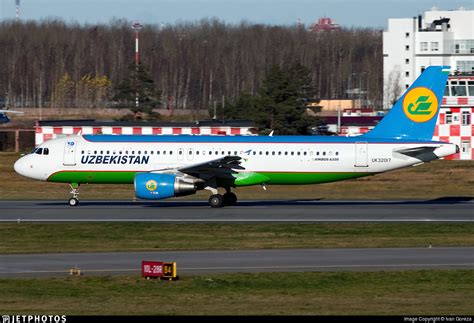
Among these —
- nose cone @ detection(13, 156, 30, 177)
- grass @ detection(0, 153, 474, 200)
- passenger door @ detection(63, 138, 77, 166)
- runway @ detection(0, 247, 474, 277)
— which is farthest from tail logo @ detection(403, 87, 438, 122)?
nose cone @ detection(13, 156, 30, 177)

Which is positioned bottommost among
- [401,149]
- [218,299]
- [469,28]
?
[218,299]

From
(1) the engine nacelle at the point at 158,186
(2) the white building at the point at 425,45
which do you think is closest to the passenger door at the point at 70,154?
(1) the engine nacelle at the point at 158,186

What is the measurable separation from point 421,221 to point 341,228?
430 centimetres

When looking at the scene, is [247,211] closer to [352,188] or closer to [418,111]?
[418,111]

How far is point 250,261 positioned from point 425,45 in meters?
110

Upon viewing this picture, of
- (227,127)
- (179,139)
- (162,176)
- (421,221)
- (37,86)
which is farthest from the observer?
(37,86)

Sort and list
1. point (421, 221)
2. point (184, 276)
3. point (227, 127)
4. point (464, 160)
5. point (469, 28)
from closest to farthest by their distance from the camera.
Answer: point (184, 276)
point (421, 221)
point (464, 160)
point (227, 127)
point (469, 28)

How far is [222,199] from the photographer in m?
45.3

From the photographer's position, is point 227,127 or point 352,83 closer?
point 227,127

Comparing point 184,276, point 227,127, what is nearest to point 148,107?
point 227,127

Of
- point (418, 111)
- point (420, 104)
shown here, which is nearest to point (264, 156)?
point (418, 111)

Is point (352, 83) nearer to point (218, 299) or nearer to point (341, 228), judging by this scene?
point (341, 228)

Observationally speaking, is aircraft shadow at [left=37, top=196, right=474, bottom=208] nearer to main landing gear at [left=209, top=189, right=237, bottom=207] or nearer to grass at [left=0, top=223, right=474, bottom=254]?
main landing gear at [left=209, top=189, right=237, bottom=207]

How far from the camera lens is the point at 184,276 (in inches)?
998
